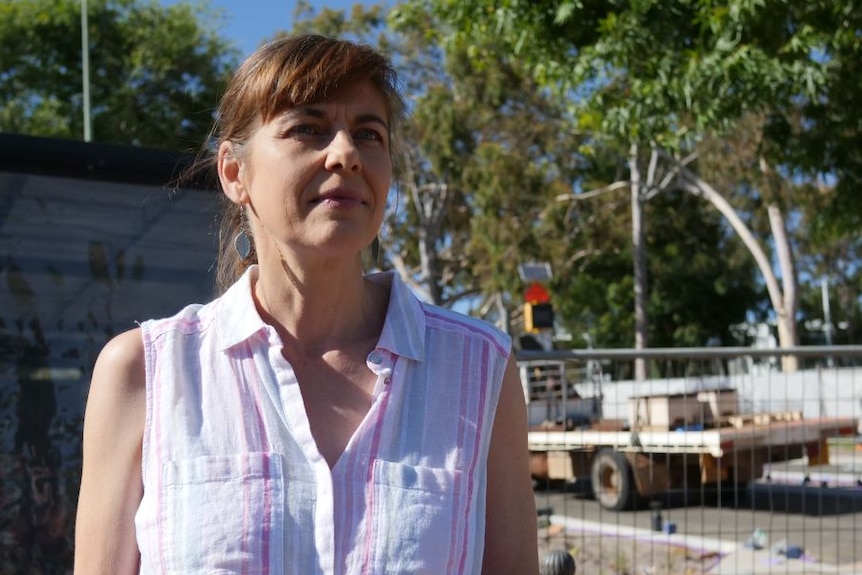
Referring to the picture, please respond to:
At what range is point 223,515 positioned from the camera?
1.60m

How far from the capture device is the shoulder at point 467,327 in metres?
1.84

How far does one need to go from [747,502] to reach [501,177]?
847 inches

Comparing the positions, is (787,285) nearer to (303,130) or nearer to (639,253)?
(639,253)

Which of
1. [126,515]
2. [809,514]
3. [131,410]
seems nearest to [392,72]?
[131,410]

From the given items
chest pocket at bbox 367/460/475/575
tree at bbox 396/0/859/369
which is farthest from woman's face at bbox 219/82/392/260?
tree at bbox 396/0/859/369

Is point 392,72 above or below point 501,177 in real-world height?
below

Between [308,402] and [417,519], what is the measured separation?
254 millimetres

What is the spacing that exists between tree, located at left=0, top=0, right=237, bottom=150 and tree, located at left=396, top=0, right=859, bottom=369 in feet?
59.0

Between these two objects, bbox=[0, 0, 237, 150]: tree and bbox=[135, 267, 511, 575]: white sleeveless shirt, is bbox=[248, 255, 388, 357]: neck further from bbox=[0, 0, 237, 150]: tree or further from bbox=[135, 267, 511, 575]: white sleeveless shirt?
bbox=[0, 0, 237, 150]: tree

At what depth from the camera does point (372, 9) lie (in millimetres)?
30391

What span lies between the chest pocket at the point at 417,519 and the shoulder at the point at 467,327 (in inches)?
10.0

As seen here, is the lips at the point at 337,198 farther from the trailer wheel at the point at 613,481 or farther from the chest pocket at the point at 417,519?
the trailer wheel at the point at 613,481

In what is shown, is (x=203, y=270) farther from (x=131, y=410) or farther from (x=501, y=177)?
(x=501, y=177)

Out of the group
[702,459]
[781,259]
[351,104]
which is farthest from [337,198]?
[781,259]
